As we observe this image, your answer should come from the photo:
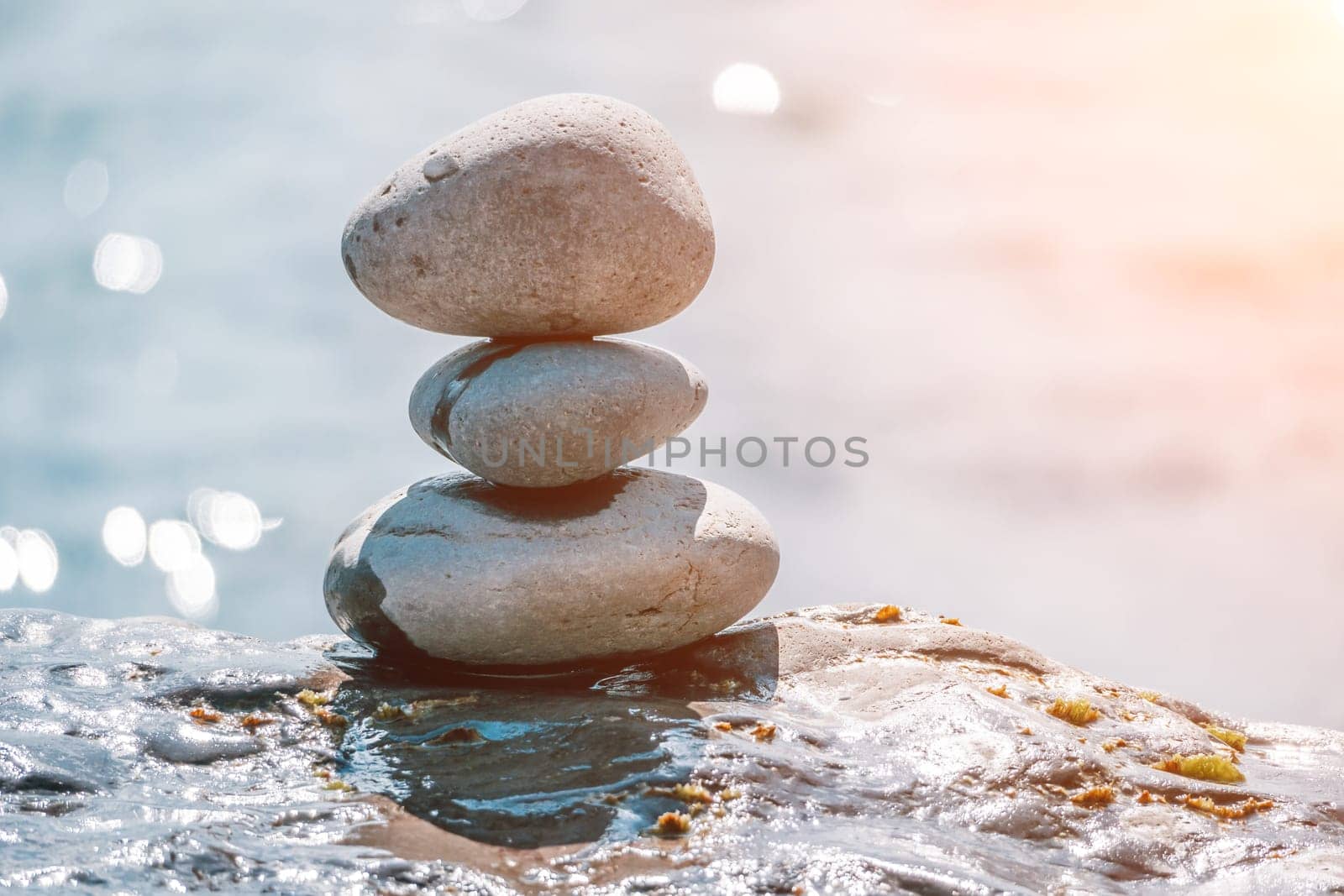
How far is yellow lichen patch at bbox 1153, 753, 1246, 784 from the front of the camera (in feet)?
20.8

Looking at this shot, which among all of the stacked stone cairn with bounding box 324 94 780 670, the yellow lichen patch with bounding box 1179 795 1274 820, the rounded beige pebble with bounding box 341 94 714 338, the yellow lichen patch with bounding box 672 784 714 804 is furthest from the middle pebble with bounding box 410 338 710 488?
the yellow lichen patch with bounding box 1179 795 1274 820

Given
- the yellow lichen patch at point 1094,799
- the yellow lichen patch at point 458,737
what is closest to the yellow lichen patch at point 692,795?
the yellow lichen patch at point 458,737

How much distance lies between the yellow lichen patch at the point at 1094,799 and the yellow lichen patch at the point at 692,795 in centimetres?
187

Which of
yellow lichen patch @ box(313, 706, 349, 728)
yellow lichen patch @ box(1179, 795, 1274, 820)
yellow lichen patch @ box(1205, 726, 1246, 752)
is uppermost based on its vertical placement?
yellow lichen patch @ box(313, 706, 349, 728)

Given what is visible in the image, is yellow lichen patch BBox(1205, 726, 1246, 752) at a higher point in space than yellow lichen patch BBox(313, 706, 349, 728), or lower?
lower

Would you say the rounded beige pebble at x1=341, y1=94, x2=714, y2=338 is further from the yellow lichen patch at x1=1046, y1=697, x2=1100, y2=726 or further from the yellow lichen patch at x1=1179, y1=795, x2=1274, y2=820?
the yellow lichen patch at x1=1179, y1=795, x2=1274, y2=820

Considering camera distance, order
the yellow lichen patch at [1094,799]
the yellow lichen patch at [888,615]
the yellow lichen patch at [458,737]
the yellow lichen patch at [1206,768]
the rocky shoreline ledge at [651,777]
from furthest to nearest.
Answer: the yellow lichen patch at [888,615]
the yellow lichen patch at [1206,768]
the yellow lichen patch at [458,737]
the yellow lichen patch at [1094,799]
the rocky shoreline ledge at [651,777]

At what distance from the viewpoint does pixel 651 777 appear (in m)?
5.27

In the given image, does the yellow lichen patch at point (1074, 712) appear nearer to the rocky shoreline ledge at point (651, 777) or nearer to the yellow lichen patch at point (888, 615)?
the rocky shoreline ledge at point (651, 777)

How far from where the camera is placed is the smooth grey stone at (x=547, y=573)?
735 centimetres

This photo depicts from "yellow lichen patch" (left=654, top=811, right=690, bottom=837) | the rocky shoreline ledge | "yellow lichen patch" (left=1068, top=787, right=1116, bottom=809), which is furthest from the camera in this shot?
"yellow lichen patch" (left=1068, top=787, right=1116, bottom=809)

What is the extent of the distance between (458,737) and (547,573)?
1481 millimetres

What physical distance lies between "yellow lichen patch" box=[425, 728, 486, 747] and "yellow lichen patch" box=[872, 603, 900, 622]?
3.63 m

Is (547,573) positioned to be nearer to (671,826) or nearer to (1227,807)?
(671,826)
